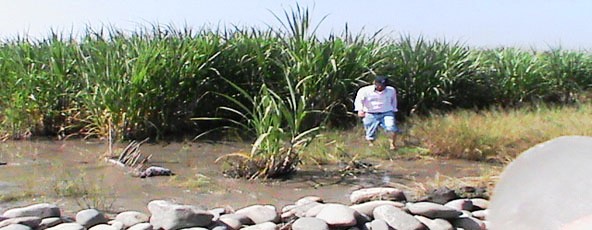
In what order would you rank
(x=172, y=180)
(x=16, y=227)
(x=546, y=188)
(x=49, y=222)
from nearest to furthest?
(x=546, y=188) < (x=16, y=227) < (x=49, y=222) < (x=172, y=180)

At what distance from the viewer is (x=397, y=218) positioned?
4.61 m

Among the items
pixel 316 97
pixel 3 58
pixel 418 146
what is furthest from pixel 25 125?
pixel 418 146

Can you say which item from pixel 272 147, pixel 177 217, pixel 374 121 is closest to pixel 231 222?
pixel 177 217

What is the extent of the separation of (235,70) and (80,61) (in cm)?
228

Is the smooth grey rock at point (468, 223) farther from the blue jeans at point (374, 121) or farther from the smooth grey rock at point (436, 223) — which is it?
the blue jeans at point (374, 121)

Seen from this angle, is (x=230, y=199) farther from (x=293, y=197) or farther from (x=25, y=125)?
(x=25, y=125)

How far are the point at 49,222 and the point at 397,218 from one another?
2.22m

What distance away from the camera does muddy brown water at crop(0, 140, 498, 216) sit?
234 inches

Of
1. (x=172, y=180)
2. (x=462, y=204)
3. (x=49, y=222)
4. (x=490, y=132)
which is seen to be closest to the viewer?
(x=49, y=222)

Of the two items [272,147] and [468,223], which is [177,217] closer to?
[468,223]

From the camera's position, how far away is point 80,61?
32.8 ft

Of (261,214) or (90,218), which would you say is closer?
(90,218)

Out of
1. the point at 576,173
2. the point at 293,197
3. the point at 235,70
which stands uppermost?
the point at 235,70

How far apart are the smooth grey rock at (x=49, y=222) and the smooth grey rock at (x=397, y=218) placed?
6.76ft
